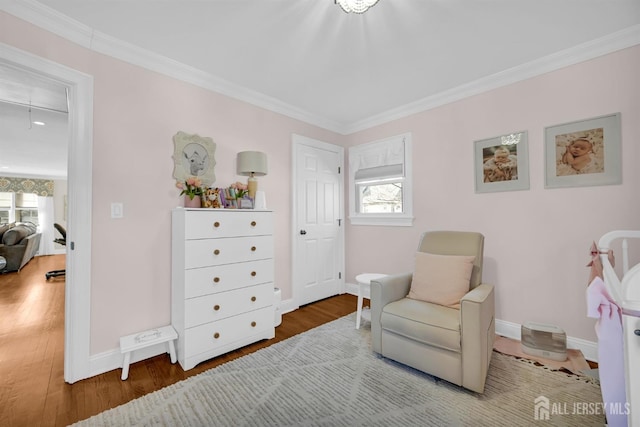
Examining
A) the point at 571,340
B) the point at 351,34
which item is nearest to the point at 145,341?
the point at 351,34

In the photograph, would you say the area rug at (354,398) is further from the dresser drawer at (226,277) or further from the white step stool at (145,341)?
the dresser drawer at (226,277)

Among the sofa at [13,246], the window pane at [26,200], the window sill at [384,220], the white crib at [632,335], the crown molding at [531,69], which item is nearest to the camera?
the white crib at [632,335]

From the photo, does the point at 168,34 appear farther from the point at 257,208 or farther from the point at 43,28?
the point at 257,208

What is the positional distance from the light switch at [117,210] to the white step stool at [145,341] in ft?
3.08

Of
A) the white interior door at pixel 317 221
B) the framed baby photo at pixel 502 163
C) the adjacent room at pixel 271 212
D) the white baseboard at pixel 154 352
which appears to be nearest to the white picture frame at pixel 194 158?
the adjacent room at pixel 271 212

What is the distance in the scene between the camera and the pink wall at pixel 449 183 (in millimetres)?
1963

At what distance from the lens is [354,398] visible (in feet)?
5.48

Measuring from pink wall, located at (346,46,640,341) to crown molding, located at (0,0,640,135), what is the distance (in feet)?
0.26

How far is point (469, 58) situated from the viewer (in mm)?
2281

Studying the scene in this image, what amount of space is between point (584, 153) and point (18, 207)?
12692 mm

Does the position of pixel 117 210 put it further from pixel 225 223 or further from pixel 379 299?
pixel 379 299

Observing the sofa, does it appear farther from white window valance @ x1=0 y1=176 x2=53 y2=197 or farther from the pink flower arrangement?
the pink flower arrangement

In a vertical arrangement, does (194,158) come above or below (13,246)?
above

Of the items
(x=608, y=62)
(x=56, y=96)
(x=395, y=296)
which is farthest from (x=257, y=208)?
(x=608, y=62)
